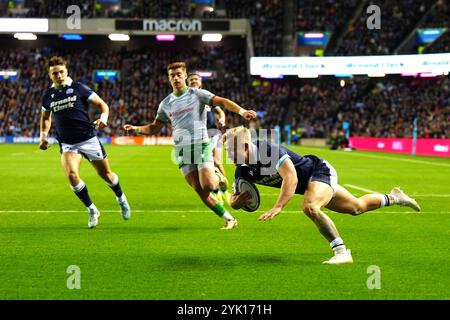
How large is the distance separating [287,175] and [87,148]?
4.17 m

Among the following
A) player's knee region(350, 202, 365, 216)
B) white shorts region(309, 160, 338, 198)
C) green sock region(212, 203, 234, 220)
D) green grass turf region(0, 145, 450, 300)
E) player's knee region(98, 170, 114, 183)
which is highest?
white shorts region(309, 160, 338, 198)

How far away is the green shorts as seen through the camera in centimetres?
867

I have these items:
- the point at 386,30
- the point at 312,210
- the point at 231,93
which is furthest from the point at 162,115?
the point at 386,30

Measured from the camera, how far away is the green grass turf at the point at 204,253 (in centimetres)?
545

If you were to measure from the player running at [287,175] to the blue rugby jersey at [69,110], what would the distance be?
11.7 feet

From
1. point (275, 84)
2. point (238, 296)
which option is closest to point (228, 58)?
point (275, 84)

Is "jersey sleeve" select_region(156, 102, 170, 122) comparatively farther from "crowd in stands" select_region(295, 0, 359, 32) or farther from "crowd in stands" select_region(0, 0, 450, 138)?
"crowd in stands" select_region(295, 0, 359, 32)

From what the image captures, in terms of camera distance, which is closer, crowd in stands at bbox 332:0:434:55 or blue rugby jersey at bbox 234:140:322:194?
blue rugby jersey at bbox 234:140:322:194

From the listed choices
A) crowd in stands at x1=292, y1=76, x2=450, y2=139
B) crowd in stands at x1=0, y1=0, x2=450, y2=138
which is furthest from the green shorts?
crowd in stands at x1=0, y1=0, x2=450, y2=138

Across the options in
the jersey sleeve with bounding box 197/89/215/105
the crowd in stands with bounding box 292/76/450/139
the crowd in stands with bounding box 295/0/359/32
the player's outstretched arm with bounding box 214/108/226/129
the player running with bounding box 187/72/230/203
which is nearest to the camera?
the jersey sleeve with bounding box 197/89/215/105

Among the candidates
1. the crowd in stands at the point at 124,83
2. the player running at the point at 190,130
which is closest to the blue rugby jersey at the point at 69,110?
the player running at the point at 190,130

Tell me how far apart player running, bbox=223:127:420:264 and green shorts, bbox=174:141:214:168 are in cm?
196

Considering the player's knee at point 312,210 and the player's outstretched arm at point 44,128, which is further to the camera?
the player's outstretched arm at point 44,128

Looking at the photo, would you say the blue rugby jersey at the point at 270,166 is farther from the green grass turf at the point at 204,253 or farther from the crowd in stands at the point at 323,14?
the crowd in stands at the point at 323,14
